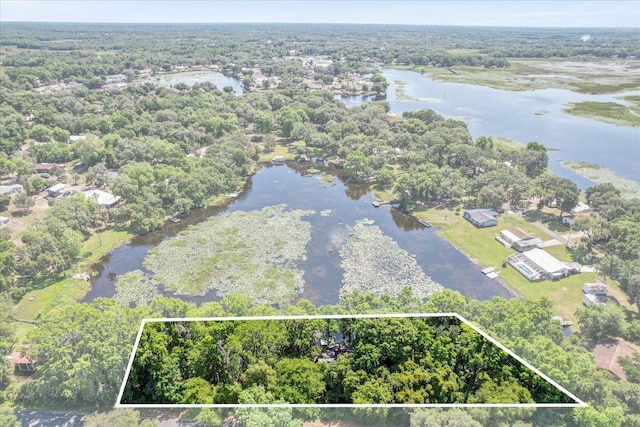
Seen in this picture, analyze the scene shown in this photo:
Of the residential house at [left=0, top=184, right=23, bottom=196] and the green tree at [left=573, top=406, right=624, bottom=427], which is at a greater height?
the green tree at [left=573, top=406, right=624, bottom=427]

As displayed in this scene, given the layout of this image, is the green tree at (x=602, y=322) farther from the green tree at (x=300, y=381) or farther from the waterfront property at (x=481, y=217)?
the green tree at (x=300, y=381)

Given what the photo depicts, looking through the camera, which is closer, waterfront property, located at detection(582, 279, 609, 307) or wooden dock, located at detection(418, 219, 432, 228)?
waterfront property, located at detection(582, 279, 609, 307)

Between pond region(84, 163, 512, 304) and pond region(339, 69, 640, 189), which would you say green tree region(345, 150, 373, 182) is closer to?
pond region(84, 163, 512, 304)

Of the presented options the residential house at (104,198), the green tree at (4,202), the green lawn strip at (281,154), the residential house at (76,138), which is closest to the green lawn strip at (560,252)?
the green lawn strip at (281,154)

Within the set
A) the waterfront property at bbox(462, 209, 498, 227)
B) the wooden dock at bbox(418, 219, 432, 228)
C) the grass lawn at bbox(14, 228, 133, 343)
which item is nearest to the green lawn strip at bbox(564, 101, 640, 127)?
the waterfront property at bbox(462, 209, 498, 227)

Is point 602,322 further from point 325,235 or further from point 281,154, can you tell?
point 281,154
